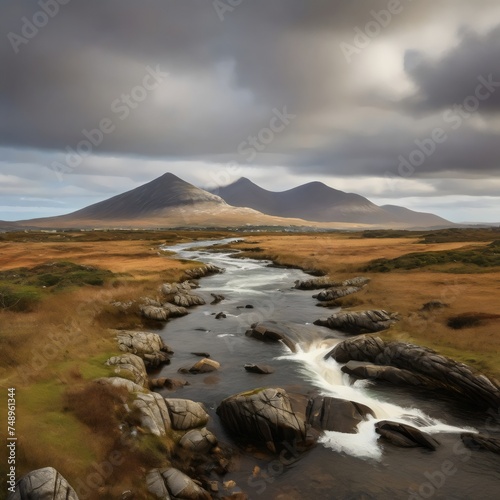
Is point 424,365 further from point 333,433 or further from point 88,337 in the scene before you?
point 88,337

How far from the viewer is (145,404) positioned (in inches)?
673

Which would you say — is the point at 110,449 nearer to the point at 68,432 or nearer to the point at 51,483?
the point at 68,432

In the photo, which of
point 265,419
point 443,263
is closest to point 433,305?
point 265,419

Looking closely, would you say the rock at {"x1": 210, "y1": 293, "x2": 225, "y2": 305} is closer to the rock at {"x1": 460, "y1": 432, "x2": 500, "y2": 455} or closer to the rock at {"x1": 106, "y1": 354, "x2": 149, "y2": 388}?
the rock at {"x1": 106, "y1": 354, "x2": 149, "y2": 388}

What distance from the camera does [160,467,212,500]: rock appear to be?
514 inches

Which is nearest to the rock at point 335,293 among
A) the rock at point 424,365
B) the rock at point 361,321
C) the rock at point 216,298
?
the rock at point 361,321

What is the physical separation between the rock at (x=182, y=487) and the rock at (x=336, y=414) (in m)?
7.33

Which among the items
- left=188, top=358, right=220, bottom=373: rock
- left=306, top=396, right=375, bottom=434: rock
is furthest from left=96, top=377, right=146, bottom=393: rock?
left=306, top=396, right=375, bottom=434: rock

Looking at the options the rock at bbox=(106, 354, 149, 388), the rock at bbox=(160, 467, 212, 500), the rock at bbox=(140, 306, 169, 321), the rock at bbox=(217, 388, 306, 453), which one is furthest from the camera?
the rock at bbox=(140, 306, 169, 321)

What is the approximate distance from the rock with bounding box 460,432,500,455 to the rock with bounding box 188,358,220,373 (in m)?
15.1

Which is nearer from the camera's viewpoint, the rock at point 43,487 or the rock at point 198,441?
the rock at point 43,487

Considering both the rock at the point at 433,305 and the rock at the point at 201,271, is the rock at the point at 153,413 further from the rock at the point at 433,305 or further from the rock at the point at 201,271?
the rock at the point at 201,271

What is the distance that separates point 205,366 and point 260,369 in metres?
3.85

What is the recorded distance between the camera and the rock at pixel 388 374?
22797 millimetres
